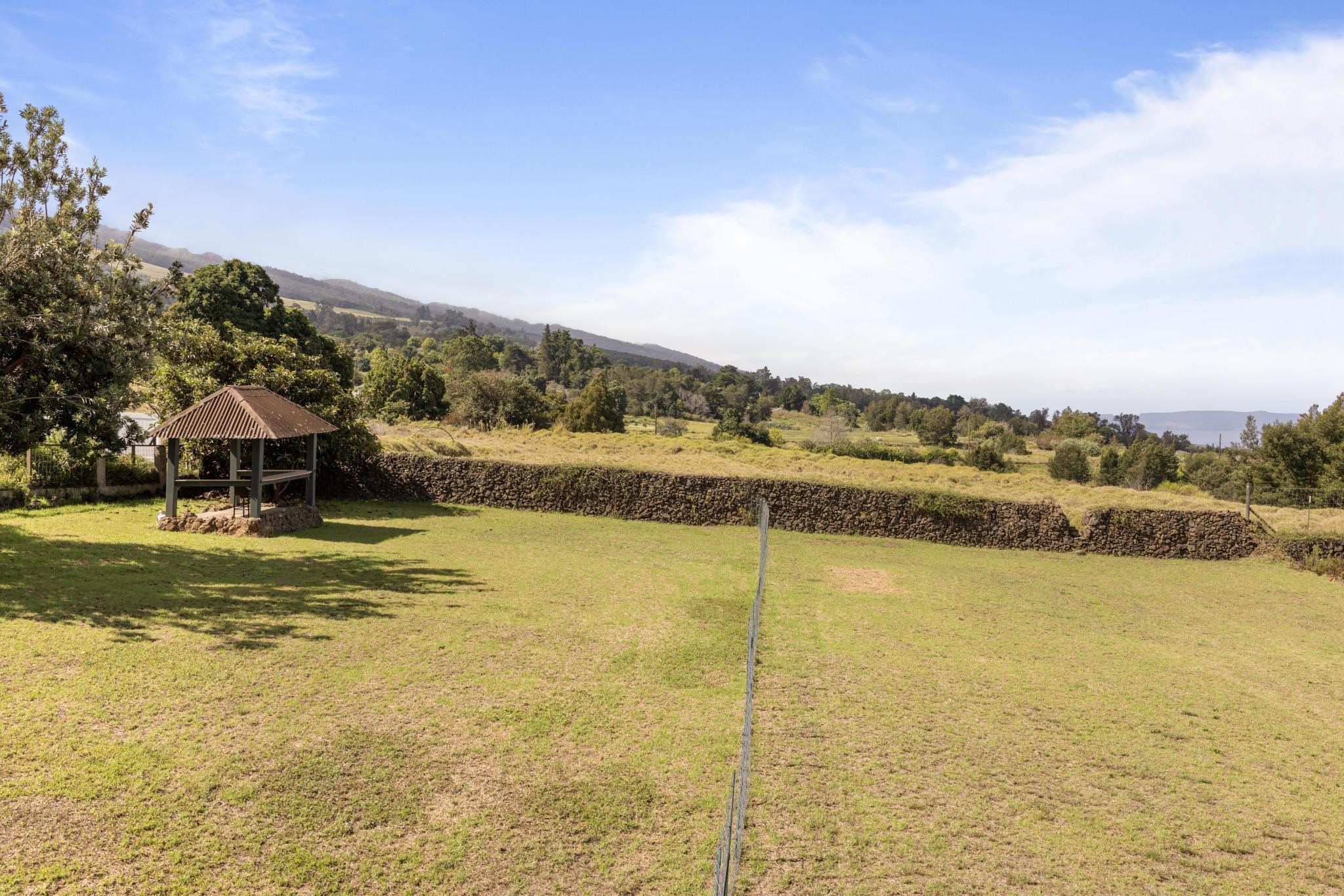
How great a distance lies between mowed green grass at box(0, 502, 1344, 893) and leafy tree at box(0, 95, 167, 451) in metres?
2.59

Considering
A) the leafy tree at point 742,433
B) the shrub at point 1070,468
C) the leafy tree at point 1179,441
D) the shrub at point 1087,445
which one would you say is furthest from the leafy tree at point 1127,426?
the leafy tree at point 742,433

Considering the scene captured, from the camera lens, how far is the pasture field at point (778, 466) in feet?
73.2

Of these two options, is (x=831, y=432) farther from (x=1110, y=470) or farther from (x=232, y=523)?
(x=232, y=523)

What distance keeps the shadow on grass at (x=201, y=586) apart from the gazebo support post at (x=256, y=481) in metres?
1.21

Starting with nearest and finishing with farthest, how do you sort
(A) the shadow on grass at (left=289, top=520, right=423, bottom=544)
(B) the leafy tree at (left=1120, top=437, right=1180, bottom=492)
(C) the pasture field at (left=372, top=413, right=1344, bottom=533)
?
(A) the shadow on grass at (left=289, top=520, right=423, bottom=544), (C) the pasture field at (left=372, top=413, right=1344, bottom=533), (B) the leafy tree at (left=1120, top=437, right=1180, bottom=492)

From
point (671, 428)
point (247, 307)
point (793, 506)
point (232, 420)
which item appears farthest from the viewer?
point (671, 428)

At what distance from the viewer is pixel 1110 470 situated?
51031mm

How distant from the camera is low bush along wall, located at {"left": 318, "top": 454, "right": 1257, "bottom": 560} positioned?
68.2 feet

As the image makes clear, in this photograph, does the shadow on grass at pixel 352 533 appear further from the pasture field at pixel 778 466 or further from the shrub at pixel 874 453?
the shrub at pixel 874 453

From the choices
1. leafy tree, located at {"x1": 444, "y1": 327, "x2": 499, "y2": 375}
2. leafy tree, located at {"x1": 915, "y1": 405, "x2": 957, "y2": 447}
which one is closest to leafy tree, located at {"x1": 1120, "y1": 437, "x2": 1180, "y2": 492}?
leafy tree, located at {"x1": 915, "y1": 405, "x2": 957, "y2": 447}

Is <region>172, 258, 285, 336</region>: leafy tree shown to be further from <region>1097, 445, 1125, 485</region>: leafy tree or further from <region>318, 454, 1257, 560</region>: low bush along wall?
<region>1097, 445, 1125, 485</region>: leafy tree

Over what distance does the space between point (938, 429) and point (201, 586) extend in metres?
65.5

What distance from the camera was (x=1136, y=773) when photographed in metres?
6.96

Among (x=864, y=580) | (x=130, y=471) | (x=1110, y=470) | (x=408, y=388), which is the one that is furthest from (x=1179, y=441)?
(x=130, y=471)
